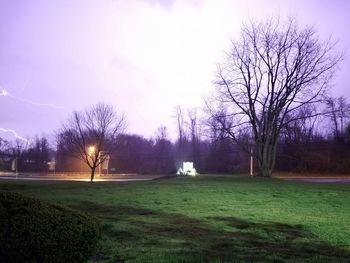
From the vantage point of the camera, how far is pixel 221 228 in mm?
10055

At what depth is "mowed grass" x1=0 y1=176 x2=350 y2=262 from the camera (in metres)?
7.26

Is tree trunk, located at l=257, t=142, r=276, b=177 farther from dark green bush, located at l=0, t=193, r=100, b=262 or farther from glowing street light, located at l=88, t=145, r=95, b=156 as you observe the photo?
dark green bush, located at l=0, t=193, r=100, b=262

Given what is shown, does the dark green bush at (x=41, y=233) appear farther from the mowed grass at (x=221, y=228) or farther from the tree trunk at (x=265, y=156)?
the tree trunk at (x=265, y=156)

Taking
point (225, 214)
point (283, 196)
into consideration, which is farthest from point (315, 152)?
point (225, 214)

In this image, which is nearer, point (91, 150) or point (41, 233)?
point (41, 233)

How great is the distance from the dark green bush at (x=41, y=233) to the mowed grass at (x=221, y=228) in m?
1.82

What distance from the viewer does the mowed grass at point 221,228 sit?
23.8 feet

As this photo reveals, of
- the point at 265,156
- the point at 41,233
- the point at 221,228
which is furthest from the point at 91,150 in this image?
the point at 41,233

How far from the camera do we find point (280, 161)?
74.2 m

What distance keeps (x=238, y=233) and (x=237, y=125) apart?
93.8 ft

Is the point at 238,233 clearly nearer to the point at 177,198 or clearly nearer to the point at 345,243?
the point at 345,243

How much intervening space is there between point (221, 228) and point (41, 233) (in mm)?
5918

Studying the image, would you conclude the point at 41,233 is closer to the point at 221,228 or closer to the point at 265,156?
the point at 221,228

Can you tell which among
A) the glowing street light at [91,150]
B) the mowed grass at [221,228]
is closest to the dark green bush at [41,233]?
the mowed grass at [221,228]
